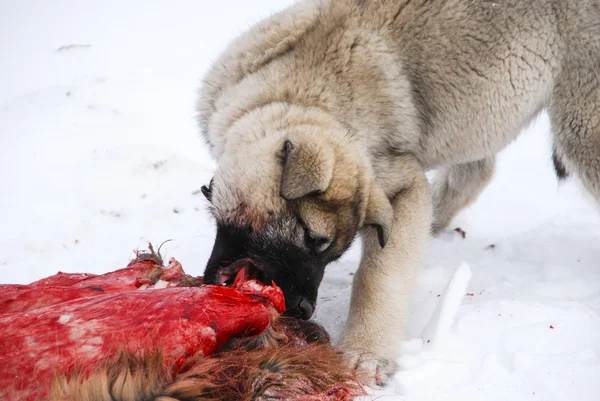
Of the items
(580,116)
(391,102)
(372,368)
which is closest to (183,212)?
(391,102)

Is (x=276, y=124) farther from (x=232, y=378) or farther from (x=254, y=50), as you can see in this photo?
(x=232, y=378)

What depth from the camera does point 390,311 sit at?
319 centimetres

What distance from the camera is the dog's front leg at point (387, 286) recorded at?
2957mm

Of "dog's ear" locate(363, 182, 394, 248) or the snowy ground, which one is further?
"dog's ear" locate(363, 182, 394, 248)

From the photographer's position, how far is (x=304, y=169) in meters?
2.72

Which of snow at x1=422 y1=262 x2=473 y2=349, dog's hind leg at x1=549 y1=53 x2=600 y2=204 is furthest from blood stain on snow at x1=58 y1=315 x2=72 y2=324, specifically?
dog's hind leg at x1=549 y1=53 x2=600 y2=204

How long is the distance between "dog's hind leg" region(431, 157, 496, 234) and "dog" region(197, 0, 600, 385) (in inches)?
33.3

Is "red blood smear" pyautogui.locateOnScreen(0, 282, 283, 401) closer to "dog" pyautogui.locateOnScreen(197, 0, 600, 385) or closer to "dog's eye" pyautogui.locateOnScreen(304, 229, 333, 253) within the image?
"dog's eye" pyautogui.locateOnScreen(304, 229, 333, 253)

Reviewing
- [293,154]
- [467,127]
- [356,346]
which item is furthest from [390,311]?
[467,127]

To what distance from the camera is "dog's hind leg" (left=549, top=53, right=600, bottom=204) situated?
11.4 ft

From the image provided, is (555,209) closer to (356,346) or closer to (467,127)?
(467,127)

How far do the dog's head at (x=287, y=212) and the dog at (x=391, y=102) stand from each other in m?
0.02

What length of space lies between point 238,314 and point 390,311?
113 centimetres

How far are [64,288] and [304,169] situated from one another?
3.87 ft
